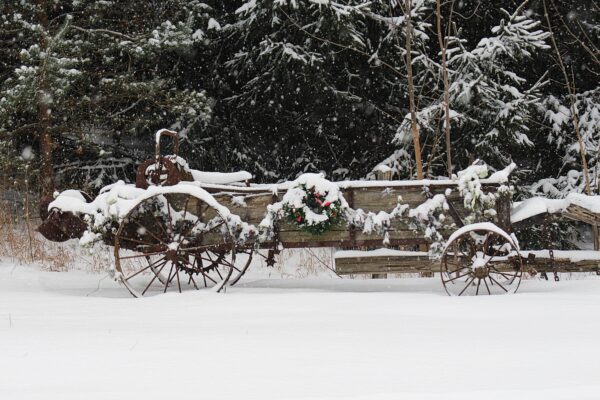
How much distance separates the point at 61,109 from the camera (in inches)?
495

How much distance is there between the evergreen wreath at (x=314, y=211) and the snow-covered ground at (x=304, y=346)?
2.51 ft

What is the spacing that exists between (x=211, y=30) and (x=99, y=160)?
3.34m

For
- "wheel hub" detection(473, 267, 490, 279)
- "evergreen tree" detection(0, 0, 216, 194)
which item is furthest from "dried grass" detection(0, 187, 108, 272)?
"wheel hub" detection(473, 267, 490, 279)

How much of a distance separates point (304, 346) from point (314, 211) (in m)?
3.00

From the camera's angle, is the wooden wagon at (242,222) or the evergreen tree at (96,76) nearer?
the wooden wagon at (242,222)

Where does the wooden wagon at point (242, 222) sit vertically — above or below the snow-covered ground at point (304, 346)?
above

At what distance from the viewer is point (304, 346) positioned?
12.8ft

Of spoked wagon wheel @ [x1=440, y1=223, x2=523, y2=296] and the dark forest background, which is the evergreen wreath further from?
the dark forest background

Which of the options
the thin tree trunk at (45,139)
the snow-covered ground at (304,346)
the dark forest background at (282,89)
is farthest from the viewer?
the thin tree trunk at (45,139)

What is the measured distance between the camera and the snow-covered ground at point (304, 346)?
300cm

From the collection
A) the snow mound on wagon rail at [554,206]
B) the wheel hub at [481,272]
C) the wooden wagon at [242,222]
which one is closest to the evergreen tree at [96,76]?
the wooden wagon at [242,222]

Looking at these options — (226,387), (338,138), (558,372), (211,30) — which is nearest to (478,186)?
(558,372)

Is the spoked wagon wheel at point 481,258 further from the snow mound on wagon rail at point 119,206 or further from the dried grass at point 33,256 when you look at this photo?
the dried grass at point 33,256

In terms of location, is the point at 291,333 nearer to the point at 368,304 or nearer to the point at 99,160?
the point at 368,304
